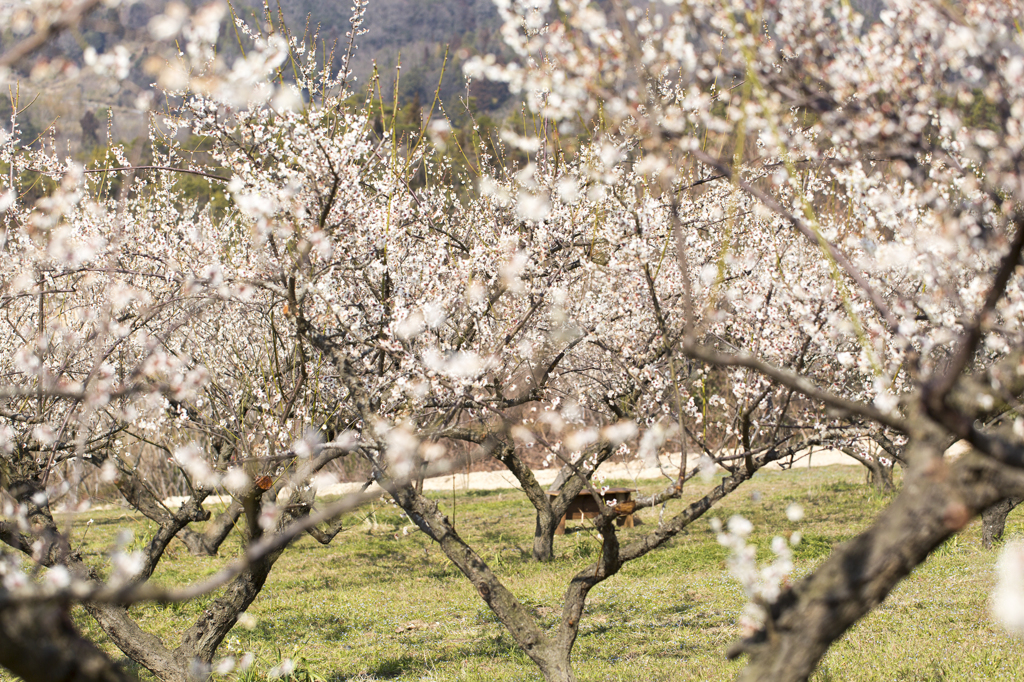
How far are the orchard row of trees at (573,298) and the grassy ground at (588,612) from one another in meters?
0.77

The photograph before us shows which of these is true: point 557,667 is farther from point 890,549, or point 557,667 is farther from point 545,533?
point 545,533

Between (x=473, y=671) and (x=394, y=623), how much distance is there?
2154mm

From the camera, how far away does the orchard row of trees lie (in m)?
2.16

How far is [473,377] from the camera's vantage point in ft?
21.6

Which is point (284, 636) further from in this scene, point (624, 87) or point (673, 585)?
point (624, 87)

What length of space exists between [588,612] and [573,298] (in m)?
3.52

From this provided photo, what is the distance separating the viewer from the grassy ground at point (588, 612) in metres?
6.45

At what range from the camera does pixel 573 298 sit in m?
9.26

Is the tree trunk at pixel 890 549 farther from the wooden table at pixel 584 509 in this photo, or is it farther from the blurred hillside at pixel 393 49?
the blurred hillside at pixel 393 49

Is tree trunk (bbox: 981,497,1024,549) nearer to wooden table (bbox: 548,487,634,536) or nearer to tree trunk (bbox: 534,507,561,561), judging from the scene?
wooden table (bbox: 548,487,634,536)

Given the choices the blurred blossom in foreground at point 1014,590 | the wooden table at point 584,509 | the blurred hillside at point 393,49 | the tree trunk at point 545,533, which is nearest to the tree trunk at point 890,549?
the blurred blossom in foreground at point 1014,590

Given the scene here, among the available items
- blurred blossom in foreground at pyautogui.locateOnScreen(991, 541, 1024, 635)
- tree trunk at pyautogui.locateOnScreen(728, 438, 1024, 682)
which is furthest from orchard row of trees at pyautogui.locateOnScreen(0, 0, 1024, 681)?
blurred blossom in foreground at pyautogui.locateOnScreen(991, 541, 1024, 635)

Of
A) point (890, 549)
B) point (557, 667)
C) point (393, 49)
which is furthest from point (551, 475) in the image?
point (393, 49)

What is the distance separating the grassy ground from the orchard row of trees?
77 centimetres
